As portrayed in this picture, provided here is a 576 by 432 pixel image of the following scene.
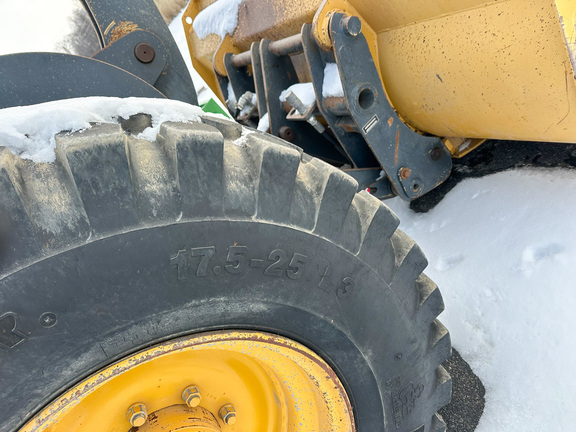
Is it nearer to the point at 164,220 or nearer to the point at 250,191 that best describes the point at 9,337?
the point at 164,220

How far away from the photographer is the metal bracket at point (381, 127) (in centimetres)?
162

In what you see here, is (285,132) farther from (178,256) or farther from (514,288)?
(178,256)

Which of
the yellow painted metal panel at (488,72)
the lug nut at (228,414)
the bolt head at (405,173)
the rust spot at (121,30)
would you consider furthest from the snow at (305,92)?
the lug nut at (228,414)

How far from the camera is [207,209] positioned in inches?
33.7

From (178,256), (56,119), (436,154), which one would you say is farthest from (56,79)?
(436,154)

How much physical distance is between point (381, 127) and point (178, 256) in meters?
1.18

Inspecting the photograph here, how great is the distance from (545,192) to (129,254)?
170cm

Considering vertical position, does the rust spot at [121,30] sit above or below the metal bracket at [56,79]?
above

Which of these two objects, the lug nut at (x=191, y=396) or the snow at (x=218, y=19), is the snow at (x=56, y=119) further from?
the snow at (x=218, y=19)

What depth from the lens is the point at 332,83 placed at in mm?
1752

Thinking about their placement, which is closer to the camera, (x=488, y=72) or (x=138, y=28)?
(x=488, y=72)

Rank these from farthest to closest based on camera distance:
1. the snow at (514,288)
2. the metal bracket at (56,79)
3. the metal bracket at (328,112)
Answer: the metal bracket at (328,112)
the snow at (514,288)
the metal bracket at (56,79)

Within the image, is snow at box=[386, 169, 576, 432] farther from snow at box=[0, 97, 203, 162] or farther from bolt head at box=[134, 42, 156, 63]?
bolt head at box=[134, 42, 156, 63]

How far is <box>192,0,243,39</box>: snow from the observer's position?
7.67 feet
